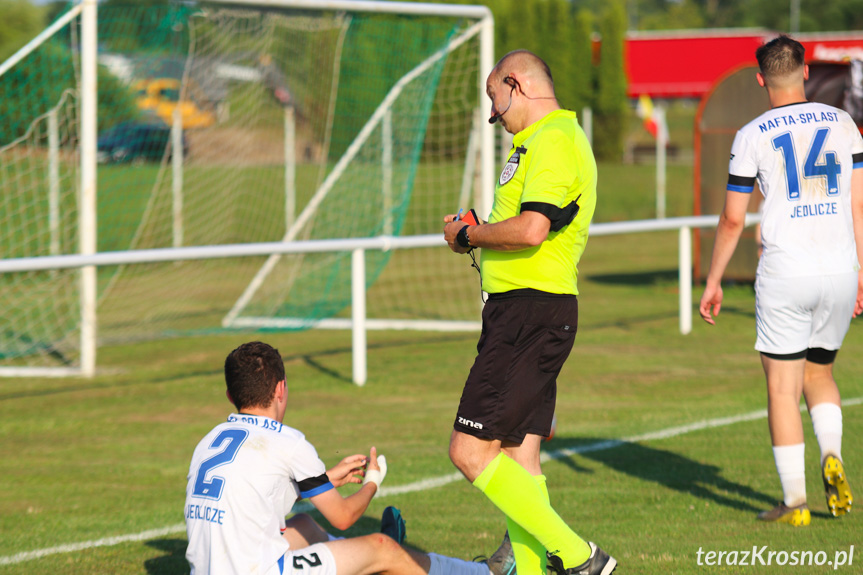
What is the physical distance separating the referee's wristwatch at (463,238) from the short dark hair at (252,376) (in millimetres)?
972

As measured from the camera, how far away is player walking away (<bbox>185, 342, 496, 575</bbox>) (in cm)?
350

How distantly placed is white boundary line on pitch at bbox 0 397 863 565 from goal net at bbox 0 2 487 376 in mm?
4398

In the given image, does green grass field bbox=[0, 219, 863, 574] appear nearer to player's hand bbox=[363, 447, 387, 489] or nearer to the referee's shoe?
the referee's shoe

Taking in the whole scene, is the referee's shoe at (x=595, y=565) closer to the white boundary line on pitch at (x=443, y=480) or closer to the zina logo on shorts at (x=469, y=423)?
the zina logo on shorts at (x=469, y=423)

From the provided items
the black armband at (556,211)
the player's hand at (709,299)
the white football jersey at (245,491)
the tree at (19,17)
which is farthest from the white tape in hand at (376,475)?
the tree at (19,17)

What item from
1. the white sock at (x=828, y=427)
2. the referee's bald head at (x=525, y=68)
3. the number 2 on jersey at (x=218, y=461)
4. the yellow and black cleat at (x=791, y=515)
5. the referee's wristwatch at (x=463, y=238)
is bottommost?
the yellow and black cleat at (x=791, y=515)

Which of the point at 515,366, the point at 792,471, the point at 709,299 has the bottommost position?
the point at 792,471

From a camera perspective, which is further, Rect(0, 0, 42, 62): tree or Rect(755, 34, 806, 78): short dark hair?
Rect(0, 0, 42, 62): tree

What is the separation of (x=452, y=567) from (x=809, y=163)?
2510mm

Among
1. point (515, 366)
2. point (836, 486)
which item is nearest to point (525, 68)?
point (515, 366)

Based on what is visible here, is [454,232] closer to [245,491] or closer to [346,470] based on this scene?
[346,470]

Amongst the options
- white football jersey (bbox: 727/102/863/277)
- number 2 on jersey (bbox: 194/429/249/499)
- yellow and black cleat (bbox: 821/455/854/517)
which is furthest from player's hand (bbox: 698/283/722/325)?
number 2 on jersey (bbox: 194/429/249/499)

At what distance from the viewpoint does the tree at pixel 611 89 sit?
3697 centimetres

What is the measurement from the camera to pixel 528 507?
4.11 meters
